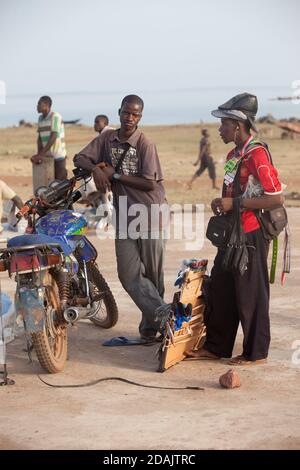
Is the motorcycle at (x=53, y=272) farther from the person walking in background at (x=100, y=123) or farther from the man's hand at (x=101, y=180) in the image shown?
the person walking in background at (x=100, y=123)

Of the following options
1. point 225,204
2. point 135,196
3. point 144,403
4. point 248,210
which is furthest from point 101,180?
point 144,403

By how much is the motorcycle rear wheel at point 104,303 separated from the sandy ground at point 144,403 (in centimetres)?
9

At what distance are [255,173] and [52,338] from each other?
185 centimetres

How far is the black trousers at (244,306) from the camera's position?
25.7 feet

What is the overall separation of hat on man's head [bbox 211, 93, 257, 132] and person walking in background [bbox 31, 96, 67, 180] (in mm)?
8764

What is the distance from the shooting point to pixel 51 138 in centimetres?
1656

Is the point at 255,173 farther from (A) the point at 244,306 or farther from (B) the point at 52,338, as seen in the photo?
(B) the point at 52,338

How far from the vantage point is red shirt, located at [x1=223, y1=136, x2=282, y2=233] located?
7.67 metres

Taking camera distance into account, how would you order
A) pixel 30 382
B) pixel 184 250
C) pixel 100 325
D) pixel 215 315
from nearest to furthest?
pixel 30 382, pixel 215 315, pixel 100 325, pixel 184 250

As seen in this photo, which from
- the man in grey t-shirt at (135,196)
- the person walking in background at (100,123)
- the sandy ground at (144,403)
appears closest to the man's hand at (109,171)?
the man in grey t-shirt at (135,196)
